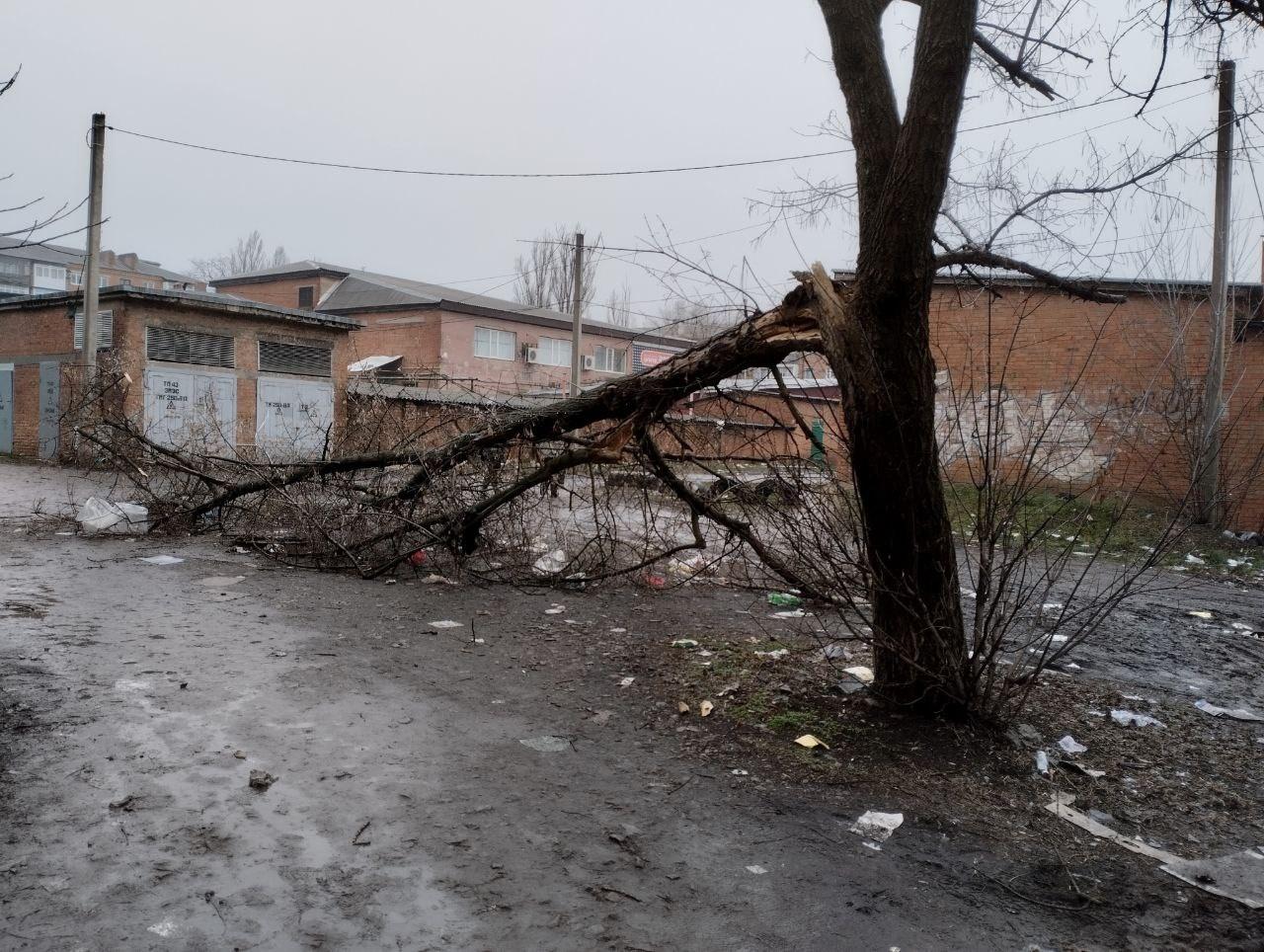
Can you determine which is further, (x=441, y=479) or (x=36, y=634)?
(x=441, y=479)

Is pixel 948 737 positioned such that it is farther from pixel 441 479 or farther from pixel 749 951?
pixel 441 479

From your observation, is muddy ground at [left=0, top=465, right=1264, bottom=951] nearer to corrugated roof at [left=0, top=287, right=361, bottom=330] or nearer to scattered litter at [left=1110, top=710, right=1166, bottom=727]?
scattered litter at [left=1110, top=710, right=1166, bottom=727]

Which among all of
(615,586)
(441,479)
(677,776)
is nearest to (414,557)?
(441,479)

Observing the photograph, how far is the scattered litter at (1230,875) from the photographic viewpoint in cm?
260

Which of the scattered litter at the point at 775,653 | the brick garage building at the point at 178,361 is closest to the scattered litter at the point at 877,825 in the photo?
the scattered litter at the point at 775,653

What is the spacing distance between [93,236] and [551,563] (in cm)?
1279

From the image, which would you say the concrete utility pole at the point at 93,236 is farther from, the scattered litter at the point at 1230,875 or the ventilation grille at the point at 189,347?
the scattered litter at the point at 1230,875

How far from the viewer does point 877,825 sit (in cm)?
297

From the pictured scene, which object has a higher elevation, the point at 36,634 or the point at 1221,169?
the point at 1221,169

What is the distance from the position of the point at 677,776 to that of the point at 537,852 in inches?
31.9

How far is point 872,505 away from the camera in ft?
12.1

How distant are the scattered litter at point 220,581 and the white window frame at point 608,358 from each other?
101 feet

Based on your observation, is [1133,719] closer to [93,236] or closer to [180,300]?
[93,236]

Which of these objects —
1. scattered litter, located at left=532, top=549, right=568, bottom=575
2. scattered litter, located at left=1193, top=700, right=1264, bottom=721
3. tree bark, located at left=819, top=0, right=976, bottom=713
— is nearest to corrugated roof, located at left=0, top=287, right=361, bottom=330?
scattered litter, located at left=532, top=549, right=568, bottom=575
